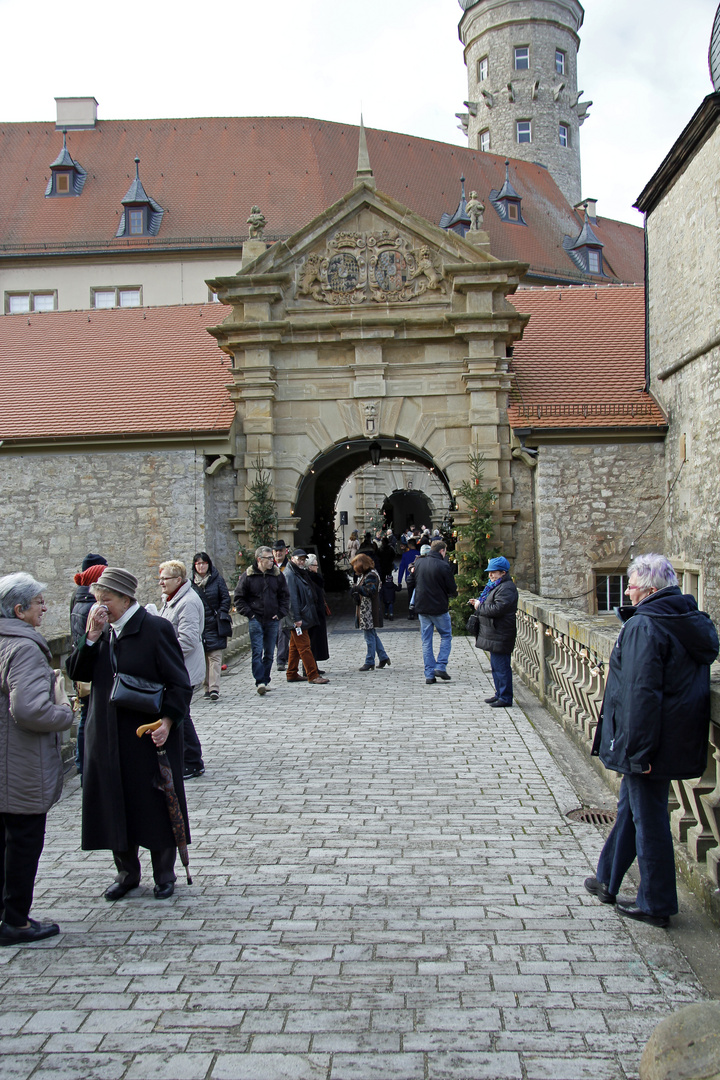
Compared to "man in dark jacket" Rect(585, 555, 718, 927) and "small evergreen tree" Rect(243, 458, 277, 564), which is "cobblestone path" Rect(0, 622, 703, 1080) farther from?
"small evergreen tree" Rect(243, 458, 277, 564)

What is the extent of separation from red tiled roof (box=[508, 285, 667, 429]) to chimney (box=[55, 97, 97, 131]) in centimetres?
2179

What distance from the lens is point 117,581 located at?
182 inches

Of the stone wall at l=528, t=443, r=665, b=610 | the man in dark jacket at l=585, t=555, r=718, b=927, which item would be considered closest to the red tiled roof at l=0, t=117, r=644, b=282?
the stone wall at l=528, t=443, r=665, b=610

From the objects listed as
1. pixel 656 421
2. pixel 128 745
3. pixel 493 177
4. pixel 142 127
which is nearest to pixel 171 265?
pixel 142 127

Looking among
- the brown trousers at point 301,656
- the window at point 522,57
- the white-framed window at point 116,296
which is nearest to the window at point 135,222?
the white-framed window at point 116,296

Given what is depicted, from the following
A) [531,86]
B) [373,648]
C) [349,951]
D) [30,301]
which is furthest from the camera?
[531,86]

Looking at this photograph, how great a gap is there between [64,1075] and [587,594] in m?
14.7

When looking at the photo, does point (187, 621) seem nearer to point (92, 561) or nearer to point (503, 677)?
point (92, 561)

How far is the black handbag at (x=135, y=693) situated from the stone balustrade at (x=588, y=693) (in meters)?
2.66

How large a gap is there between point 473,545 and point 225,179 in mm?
22085

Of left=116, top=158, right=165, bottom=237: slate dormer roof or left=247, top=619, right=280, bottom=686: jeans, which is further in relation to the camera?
left=116, top=158, right=165, bottom=237: slate dormer roof

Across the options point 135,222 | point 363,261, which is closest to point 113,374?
point 363,261

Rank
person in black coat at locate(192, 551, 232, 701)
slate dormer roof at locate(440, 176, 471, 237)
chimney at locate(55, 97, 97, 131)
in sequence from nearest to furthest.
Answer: person in black coat at locate(192, 551, 232, 701), slate dormer roof at locate(440, 176, 471, 237), chimney at locate(55, 97, 97, 131)

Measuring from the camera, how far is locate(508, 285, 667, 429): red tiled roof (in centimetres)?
1702
